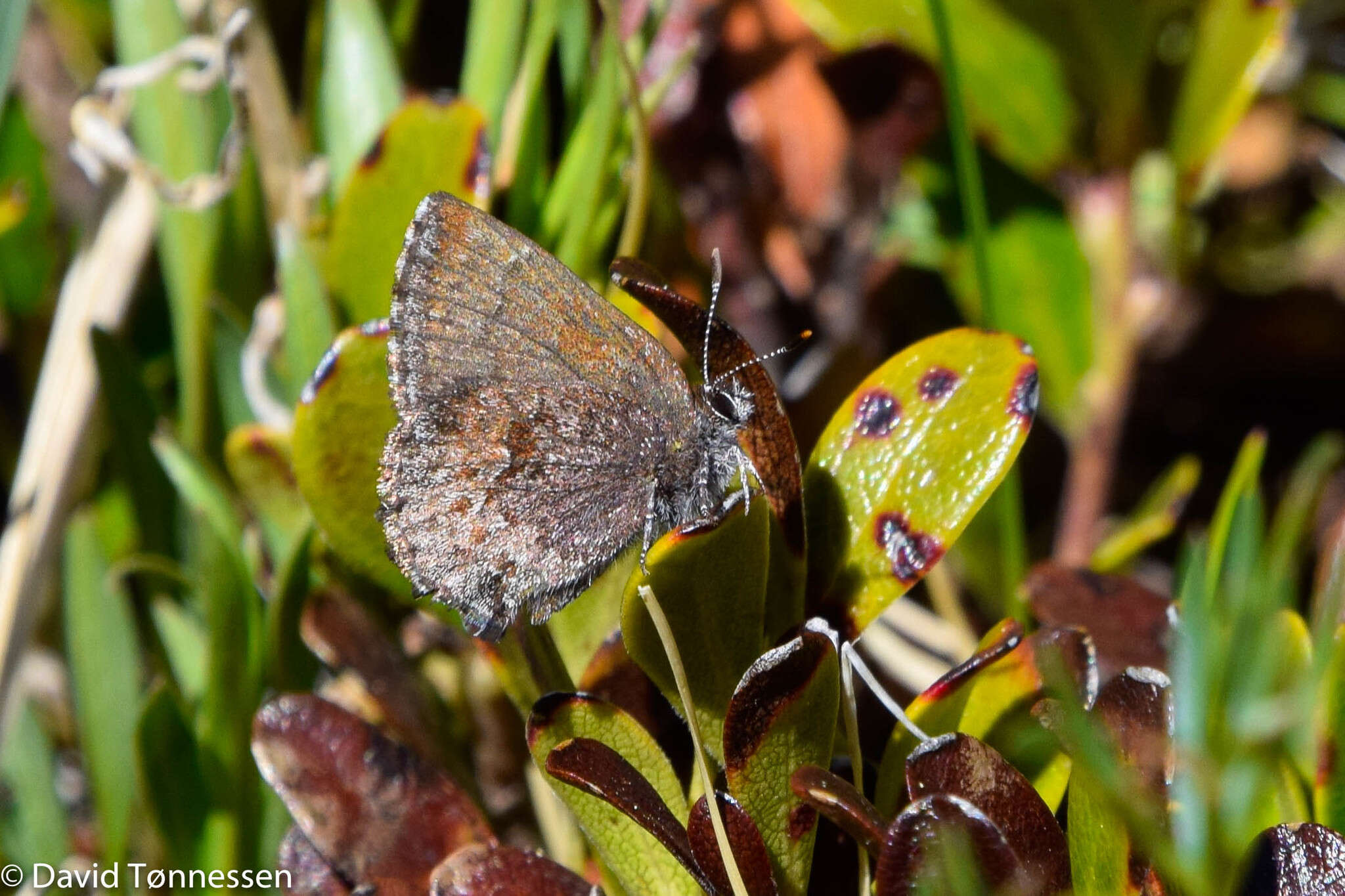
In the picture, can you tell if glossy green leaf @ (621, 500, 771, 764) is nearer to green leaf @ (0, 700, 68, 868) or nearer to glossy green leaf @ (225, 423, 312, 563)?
glossy green leaf @ (225, 423, 312, 563)

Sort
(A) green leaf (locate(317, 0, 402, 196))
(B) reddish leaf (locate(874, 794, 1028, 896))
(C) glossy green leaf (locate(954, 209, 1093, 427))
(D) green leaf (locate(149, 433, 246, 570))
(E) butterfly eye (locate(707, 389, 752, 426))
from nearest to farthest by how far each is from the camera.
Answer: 1. (B) reddish leaf (locate(874, 794, 1028, 896))
2. (E) butterfly eye (locate(707, 389, 752, 426))
3. (D) green leaf (locate(149, 433, 246, 570))
4. (A) green leaf (locate(317, 0, 402, 196))
5. (C) glossy green leaf (locate(954, 209, 1093, 427))

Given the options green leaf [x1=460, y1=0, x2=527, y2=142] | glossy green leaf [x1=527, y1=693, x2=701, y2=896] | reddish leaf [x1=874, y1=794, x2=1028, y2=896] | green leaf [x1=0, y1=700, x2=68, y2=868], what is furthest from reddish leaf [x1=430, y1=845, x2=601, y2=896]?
green leaf [x1=460, y1=0, x2=527, y2=142]

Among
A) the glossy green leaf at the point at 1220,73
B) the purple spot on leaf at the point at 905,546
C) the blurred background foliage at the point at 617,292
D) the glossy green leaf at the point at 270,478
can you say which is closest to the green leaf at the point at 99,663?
the blurred background foliage at the point at 617,292

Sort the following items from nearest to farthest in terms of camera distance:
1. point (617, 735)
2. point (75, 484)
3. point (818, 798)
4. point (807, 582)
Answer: point (818, 798), point (617, 735), point (807, 582), point (75, 484)

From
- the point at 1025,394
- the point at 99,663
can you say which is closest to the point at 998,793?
the point at 1025,394

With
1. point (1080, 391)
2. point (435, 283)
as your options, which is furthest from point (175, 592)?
point (1080, 391)

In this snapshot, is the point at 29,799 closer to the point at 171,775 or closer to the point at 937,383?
the point at 171,775

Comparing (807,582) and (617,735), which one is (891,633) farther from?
(617,735)

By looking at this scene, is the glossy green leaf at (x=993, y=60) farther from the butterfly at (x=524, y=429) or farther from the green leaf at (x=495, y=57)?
the butterfly at (x=524, y=429)
